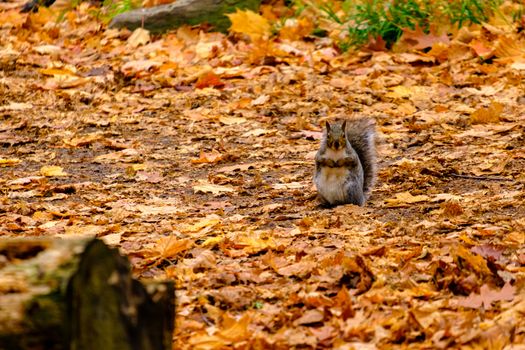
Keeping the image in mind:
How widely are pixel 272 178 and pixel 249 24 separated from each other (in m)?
3.98

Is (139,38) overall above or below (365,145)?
below

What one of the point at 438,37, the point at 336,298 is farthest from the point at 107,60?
the point at 336,298

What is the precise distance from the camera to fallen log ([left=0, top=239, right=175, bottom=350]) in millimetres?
2225

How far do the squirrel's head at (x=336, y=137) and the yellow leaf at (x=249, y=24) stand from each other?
4510mm

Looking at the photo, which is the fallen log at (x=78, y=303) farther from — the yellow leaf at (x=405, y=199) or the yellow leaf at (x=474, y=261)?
the yellow leaf at (x=405, y=199)

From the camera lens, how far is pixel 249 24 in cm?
997

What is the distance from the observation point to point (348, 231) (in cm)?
482

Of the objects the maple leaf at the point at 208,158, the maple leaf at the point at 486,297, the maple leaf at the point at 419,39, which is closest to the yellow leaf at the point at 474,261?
the maple leaf at the point at 486,297

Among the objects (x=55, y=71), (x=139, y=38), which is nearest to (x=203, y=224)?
(x=55, y=71)

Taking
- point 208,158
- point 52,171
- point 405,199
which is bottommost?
point 208,158

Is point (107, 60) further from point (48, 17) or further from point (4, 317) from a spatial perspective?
point (4, 317)

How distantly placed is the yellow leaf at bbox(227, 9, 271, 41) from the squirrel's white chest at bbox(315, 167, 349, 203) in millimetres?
4577

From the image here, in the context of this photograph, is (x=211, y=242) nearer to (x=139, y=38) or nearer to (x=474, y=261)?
(x=474, y=261)

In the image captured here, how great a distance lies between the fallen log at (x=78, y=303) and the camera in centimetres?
222
